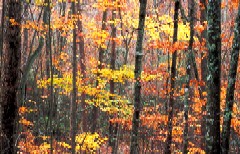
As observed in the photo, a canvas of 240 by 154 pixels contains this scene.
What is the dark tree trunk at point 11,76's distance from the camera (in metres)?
8.56

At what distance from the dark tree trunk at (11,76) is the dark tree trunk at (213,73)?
4961 mm

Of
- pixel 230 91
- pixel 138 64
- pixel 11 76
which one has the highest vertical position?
pixel 138 64

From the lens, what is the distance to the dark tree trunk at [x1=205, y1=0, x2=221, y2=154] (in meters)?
5.79

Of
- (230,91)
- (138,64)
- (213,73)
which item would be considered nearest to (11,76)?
(138,64)

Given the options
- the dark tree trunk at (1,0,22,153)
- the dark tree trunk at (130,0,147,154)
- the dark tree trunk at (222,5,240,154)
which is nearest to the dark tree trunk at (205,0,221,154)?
the dark tree trunk at (222,5,240,154)

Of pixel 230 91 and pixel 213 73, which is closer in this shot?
pixel 213 73

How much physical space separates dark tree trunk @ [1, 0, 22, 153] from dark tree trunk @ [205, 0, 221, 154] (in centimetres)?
496

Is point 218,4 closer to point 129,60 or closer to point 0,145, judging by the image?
point 0,145

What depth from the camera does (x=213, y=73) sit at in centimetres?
587

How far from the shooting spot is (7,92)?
28.6 ft

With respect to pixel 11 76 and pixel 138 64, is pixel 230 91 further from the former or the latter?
pixel 11 76

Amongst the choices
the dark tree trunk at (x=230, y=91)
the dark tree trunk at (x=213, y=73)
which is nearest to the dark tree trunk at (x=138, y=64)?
the dark tree trunk at (x=230, y=91)

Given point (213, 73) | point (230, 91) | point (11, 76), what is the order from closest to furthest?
point (213, 73) → point (230, 91) → point (11, 76)

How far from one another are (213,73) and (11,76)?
5.24 meters
